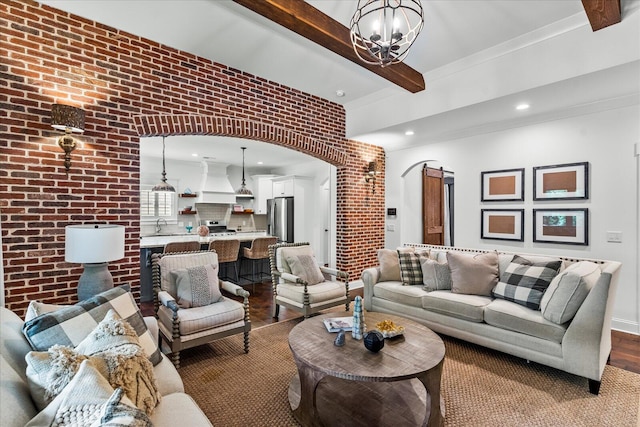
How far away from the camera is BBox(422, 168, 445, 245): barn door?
19.1 ft

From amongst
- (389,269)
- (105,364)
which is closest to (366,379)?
(105,364)

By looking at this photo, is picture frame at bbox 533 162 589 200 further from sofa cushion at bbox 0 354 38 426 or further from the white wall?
sofa cushion at bbox 0 354 38 426

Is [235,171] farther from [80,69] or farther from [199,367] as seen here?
[199,367]

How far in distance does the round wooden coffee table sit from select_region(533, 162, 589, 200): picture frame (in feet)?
9.75

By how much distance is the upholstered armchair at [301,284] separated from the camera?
3.58 metres

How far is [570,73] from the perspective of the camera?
Answer: 2.93m

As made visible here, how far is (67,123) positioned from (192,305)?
1901mm

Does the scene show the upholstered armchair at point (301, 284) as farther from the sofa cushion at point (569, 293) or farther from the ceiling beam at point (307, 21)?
the ceiling beam at point (307, 21)

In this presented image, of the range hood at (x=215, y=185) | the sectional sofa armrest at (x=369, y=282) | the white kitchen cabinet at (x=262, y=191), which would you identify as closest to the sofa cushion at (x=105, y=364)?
the sectional sofa armrest at (x=369, y=282)

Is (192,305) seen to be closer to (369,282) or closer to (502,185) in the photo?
(369,282)

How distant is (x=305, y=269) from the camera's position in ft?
12.8

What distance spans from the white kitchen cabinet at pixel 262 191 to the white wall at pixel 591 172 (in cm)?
517

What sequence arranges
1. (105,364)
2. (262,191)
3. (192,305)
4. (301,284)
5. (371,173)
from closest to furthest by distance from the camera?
(105,364) < (192,305) < (301,284) < (371,173) < (262,191)

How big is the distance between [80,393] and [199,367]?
71.9 inches
